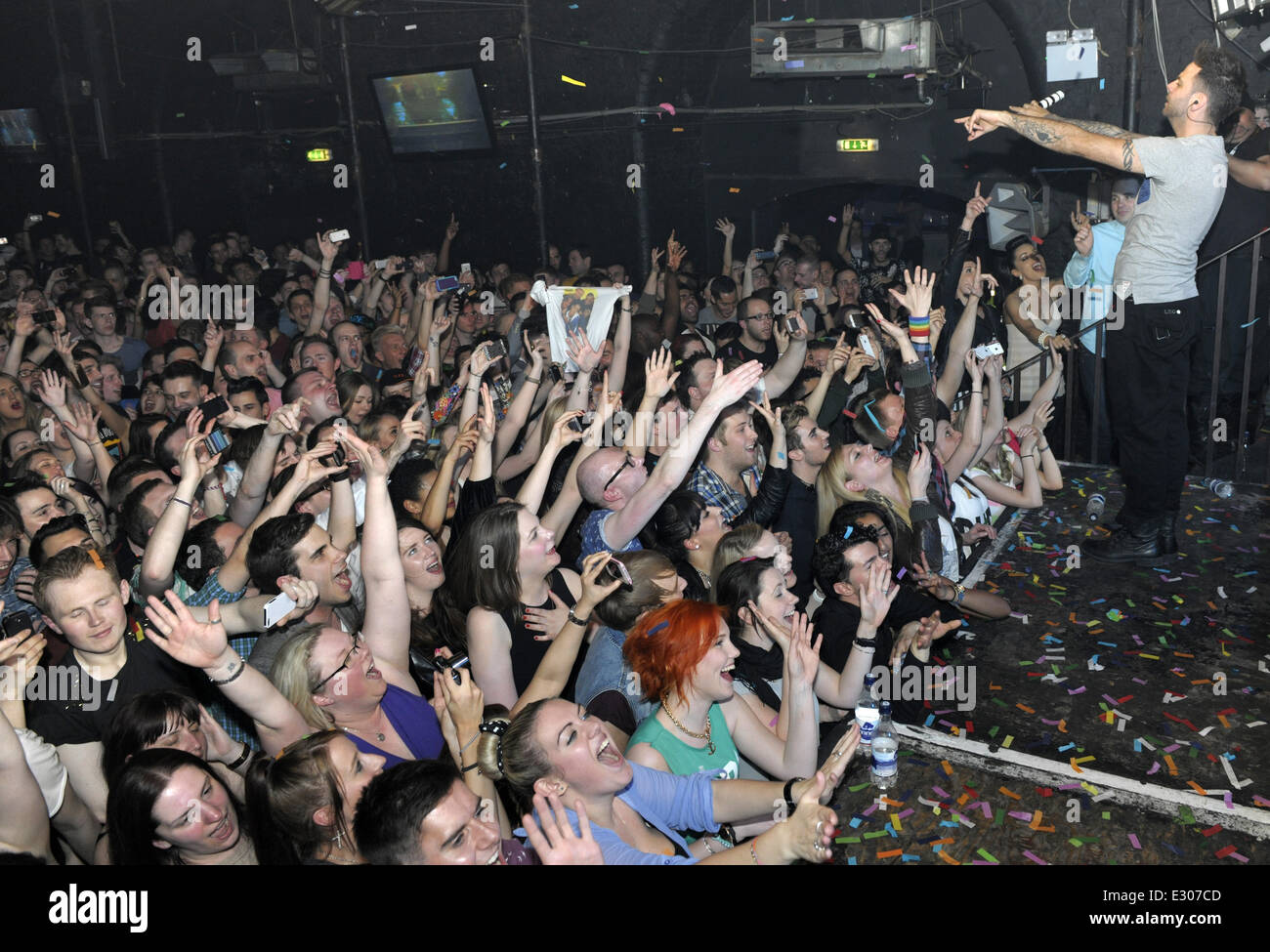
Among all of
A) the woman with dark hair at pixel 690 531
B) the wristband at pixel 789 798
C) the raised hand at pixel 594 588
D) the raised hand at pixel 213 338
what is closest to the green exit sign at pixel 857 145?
the raised hand at pixel 213 338

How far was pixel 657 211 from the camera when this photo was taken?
11.6 m

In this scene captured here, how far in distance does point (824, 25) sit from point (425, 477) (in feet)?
22.4

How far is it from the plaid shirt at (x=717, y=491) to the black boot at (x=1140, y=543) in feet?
5.01

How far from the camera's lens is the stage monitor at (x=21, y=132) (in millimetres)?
12914

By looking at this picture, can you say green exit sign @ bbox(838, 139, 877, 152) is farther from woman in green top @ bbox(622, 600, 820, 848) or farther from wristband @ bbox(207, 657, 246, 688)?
wristband @ bbox(207, 657, 246, 688)

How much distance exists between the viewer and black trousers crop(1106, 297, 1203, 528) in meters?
4.12

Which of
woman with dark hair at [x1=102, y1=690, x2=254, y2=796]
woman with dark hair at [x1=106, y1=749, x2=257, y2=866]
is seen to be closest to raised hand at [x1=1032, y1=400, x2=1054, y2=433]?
woman with dark hair at [x1=102, y1=690, x2=254, y2=796]

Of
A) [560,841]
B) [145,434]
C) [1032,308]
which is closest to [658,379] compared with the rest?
[560,841]

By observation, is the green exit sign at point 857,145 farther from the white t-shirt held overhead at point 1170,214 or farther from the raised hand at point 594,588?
the raised hand at point 594,588

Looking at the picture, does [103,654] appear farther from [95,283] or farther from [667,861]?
[95,283]

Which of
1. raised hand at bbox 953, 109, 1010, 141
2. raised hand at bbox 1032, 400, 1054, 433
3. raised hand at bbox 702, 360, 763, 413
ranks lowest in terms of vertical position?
raised hand at bbox 1032, 400, 1054, 433

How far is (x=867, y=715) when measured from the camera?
318 centimetres

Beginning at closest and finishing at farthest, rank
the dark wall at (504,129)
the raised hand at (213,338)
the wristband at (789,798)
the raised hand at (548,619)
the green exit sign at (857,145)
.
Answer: the wristband at (789,798)
the raised hand at (548,619)
the raised hand at (213,338)
the dark wall at (504,129)
the green exit sign at (857,145)

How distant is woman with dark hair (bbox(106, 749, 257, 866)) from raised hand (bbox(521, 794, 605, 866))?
78cm
